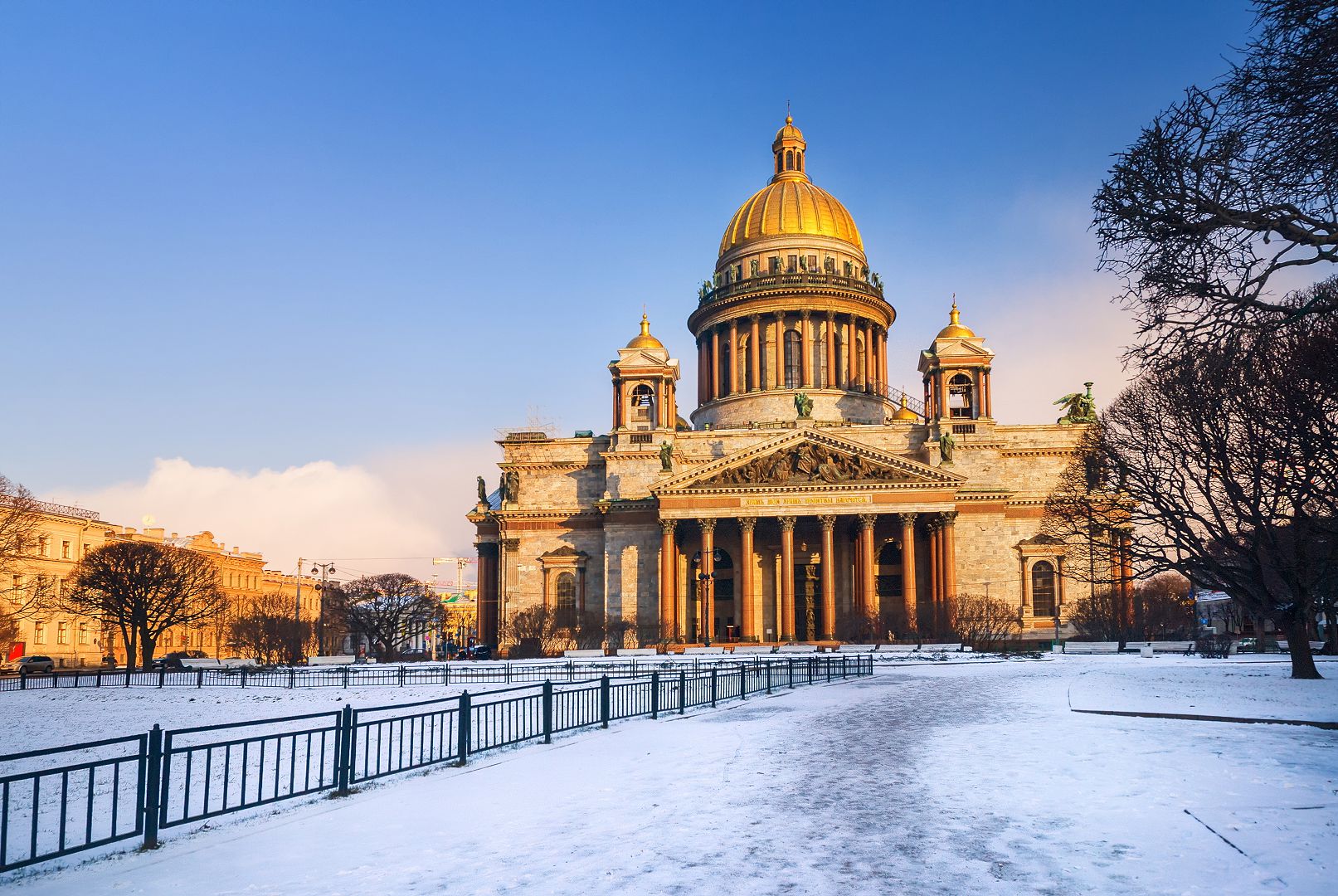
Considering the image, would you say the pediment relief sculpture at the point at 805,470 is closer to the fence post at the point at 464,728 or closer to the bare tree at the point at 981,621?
the bare tree at the point at 981,621

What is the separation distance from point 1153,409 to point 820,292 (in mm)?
47202

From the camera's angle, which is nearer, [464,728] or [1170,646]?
[464,728]

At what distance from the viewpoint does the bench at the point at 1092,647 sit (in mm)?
56625

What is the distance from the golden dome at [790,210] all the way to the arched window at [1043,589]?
31171mm

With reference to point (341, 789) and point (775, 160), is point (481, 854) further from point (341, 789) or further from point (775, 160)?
point (775, 160)

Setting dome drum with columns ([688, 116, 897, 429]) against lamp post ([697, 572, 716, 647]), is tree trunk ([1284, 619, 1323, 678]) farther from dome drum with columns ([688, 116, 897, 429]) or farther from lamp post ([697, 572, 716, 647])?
dome drum with columns ([688, 116, 897, 429])

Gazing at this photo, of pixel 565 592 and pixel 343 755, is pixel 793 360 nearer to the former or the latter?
pixel 565 592

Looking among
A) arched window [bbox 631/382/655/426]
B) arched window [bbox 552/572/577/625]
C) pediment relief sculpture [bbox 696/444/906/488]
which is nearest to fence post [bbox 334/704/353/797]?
pediment relief sculpture [bbox 696/444/906/488]

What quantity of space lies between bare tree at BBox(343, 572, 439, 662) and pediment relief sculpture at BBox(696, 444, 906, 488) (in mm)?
24892

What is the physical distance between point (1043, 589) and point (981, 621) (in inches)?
477

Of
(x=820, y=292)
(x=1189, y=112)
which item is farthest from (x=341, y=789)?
(x=820, y=292)

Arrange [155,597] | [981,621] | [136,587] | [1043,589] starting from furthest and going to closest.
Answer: [1043,589] → [155,597] → [136,587] → [981,621]

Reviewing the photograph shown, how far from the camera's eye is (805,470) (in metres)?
68.8

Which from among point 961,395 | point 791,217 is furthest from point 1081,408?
point 791,217
